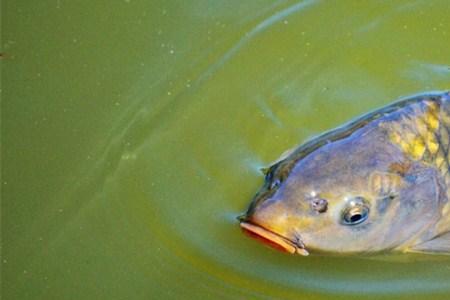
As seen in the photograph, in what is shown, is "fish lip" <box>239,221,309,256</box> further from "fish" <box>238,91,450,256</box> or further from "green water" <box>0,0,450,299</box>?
"green water" <box>0,0,450,299</box>

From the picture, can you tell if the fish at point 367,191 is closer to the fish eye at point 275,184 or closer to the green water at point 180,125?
the fish eye at point 275,184

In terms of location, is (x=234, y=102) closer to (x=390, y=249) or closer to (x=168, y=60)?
(x=168, y=60)

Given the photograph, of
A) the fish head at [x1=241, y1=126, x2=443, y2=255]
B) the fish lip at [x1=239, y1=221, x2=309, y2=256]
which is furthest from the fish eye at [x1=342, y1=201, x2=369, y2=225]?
the fish lip at [x1=239, y1=221, x2=309, y2=256]

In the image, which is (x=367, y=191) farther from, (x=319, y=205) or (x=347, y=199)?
(x=319, y=205)

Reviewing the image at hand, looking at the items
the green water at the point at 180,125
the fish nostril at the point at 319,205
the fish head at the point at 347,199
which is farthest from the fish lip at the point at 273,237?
the green water at the point at 180,125

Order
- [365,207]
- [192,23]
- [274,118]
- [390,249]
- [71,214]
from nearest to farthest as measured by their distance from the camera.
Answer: [365,207]
[390,249]
[71,214]
[274,118]
[192,23]

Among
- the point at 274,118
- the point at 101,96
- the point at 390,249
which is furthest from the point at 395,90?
the point at 101,96
